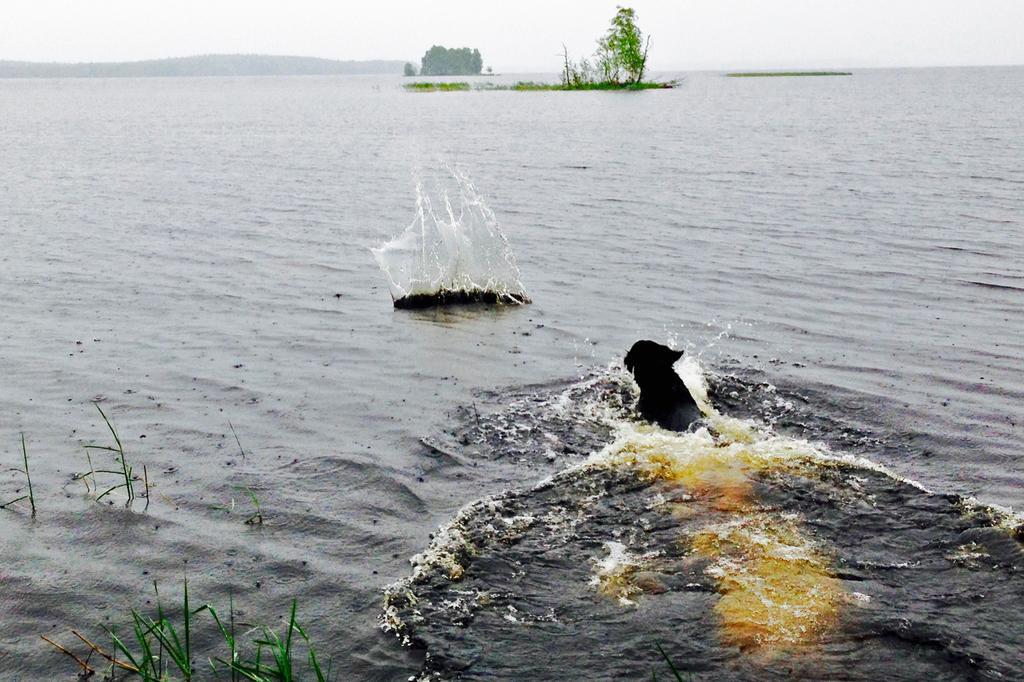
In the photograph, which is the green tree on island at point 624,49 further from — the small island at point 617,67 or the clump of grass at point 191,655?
the clump of grass at point 191,655

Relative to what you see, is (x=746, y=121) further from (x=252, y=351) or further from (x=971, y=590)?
(x=971, y=590)

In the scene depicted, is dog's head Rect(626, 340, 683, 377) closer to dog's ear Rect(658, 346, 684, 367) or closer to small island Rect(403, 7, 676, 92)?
dog's ear Rect(658, 346, 684, 367)

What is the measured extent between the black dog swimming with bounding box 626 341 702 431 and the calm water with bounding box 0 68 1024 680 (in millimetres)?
625

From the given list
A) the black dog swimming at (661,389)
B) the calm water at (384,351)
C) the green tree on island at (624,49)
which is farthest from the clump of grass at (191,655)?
the green tree on island at (624,49)

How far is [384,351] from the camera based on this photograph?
492 inches

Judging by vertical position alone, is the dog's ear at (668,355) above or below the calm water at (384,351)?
above

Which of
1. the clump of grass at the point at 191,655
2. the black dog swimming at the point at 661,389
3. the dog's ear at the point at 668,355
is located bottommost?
the clump of grass at the point at 191,655

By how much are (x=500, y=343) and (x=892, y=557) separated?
22.6ft

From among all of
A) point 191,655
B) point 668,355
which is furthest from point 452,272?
point 191,655

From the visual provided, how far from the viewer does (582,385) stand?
10.9 meters

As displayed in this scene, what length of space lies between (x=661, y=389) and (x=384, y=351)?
4.44 m

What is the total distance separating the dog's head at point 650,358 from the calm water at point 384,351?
800 mm

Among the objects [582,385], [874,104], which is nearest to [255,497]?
[582,385]

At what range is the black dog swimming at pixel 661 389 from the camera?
9344 millimetres
